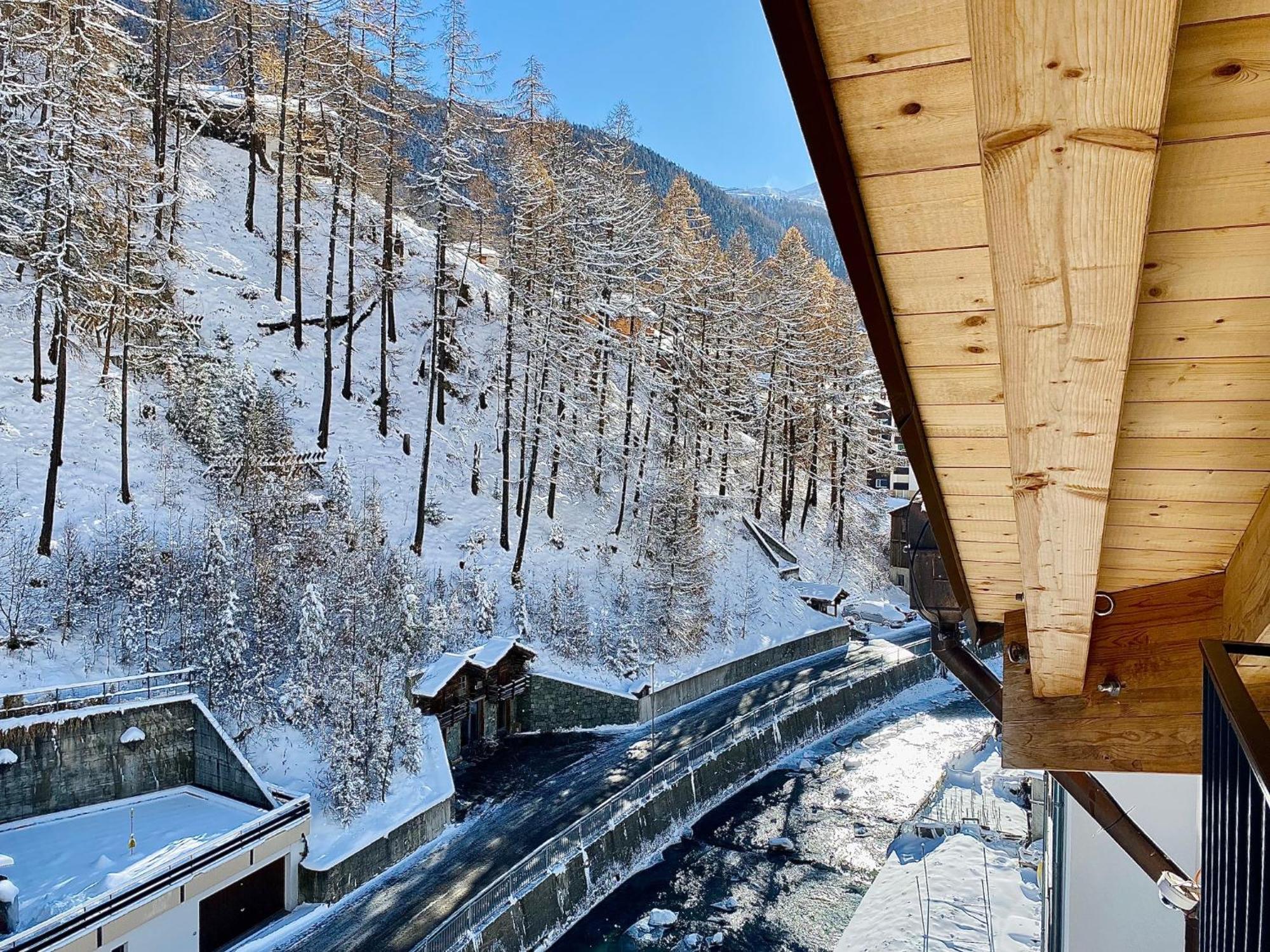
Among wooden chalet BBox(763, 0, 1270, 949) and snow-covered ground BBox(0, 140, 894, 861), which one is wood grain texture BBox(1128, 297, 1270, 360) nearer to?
wooden chalet BBox(763, 0, 1270, 949)

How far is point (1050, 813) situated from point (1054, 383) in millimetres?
8984

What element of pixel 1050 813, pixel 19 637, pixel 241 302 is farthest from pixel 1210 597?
pixel 241 302

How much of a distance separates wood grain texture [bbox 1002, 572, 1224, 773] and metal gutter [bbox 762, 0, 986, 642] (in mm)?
2105

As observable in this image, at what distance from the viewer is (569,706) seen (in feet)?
60.5

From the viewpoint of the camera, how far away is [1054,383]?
4.12 feet

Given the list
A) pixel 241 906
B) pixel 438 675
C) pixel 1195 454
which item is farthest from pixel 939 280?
pixel 438 675

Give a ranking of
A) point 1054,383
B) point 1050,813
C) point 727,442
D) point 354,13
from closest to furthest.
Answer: point 1054,383, point 1050,813, point 354,13, point 727,442

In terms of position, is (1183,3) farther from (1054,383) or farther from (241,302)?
(241,302)

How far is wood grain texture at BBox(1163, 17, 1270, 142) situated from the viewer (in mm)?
890

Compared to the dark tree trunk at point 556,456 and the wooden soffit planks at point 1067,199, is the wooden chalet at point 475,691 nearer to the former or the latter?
the dark tree trunk at point 556,456

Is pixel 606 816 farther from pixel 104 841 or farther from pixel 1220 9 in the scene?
pixel 1220 9

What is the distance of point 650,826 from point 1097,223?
1513 cm

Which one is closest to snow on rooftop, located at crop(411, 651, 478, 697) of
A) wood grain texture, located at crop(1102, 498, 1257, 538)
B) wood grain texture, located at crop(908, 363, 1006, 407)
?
wood grain texture, located at crop(1102, 498, 1257, 538)

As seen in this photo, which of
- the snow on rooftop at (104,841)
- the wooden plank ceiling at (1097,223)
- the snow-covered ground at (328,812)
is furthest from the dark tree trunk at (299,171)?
the wooden plank ceiling at (1097,223)
